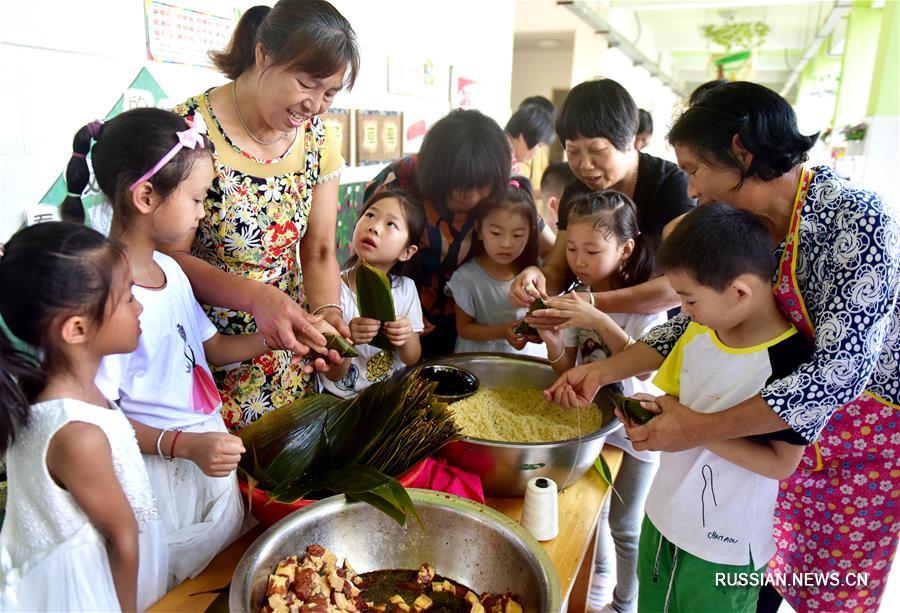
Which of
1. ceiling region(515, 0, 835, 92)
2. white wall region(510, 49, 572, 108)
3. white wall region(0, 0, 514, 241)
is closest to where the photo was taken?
white wall region(0, 0, 514, 241)

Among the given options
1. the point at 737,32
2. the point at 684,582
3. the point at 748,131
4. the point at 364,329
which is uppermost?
the point at 737,32

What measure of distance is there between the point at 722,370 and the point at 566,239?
0.83m

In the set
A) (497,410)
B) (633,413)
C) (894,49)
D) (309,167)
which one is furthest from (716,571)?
(894,49)

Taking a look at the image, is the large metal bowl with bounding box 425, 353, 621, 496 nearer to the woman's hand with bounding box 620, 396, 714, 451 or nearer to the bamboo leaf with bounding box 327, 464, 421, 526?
the woman's hand with bounding box 620, 396, 714, 451

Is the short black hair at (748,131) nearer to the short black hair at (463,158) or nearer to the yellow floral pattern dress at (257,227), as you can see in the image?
the short black hair at (463,158)

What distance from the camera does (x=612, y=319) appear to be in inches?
79.8

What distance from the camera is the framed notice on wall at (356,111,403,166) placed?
11.8ft

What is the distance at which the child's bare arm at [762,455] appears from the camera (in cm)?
131

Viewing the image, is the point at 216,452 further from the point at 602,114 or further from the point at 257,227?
the point at 602,114

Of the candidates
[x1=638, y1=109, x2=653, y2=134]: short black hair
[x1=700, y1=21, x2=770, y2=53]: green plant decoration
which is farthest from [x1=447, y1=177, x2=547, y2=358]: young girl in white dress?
[x1=700, y1=21, x2=770, y2=53]: green plant decoration

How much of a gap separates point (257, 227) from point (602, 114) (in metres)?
1.17

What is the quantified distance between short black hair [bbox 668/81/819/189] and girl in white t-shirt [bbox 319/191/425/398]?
0.92 meters

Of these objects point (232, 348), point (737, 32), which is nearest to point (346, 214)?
point (232, 348)

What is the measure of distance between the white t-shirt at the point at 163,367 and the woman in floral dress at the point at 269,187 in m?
0.16
